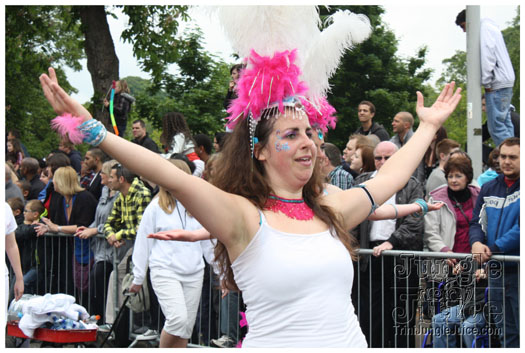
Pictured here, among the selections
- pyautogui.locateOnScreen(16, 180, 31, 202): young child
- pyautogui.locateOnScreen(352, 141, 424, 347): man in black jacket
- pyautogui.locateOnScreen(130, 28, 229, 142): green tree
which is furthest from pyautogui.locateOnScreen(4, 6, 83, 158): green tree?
pyautogui.locateOnScreen(352, 141, 424, 347): man in black jacket

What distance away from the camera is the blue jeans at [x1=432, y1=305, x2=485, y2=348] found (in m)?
5.27

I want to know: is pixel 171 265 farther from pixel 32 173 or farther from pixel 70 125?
pixel 32 173

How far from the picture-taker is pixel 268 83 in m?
3.01

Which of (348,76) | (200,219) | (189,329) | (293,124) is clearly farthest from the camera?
(348,76)

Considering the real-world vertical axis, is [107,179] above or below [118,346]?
above

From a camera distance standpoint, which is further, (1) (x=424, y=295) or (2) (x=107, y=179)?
(2) (x=107, y=179)

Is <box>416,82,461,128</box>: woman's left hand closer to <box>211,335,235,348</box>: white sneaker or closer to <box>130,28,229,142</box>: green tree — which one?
<box>211,335,235,348</box>: white sneaker

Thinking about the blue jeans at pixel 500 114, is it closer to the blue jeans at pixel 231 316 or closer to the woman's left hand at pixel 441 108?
the blue jeans at pixel 231 316

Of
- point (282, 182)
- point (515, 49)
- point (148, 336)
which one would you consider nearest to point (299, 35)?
point (282, 182)

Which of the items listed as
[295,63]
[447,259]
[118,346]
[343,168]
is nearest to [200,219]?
[295,63]

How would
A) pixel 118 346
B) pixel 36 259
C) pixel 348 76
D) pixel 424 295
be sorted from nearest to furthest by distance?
pixel 424 295
pixel 118 346
pixel 36 259
pixel 348 76

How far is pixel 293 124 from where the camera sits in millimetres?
3000

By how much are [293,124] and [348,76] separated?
82.7 ft

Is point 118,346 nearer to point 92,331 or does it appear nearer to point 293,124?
point 92,331
